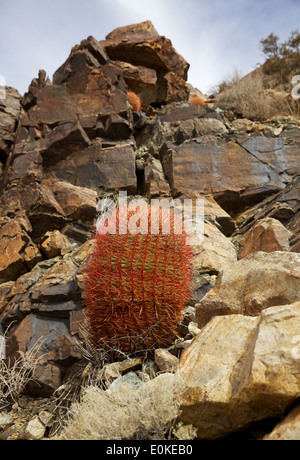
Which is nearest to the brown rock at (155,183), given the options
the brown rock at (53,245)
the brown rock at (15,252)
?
the brown rock at (53,245)

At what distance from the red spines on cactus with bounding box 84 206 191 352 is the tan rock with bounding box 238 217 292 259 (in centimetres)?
196

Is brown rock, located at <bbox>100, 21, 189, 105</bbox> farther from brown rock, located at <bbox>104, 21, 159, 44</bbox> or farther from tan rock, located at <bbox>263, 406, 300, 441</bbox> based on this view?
tan rock, located at <bbox>263, 406, 300, 441</bbox>

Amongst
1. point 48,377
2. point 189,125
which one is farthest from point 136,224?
point 189,125

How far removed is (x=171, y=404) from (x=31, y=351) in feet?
9.58

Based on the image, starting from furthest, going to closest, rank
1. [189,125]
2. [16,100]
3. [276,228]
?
A: [16,100] < [189,125] < [276,228]

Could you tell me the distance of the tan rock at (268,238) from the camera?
15.8 feet

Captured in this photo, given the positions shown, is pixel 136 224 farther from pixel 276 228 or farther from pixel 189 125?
pixel 189 125

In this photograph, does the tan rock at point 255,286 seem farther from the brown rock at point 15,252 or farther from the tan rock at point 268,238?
the brown rock at point 15,252

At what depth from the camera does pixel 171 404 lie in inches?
79.4

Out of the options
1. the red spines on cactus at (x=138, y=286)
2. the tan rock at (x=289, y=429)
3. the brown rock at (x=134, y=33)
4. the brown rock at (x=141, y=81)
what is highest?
the brown rock at (x=134, y=33)

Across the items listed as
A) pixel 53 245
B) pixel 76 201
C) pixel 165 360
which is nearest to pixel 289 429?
pixel 165 360

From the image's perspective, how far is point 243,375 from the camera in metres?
1.94

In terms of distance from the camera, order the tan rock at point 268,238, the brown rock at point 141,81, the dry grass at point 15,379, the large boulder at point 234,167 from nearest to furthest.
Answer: the dry grass at point 15,379 → the tan rock at point 268,238 → the large boulder at point 234,167 → the brown rock at point 141,81

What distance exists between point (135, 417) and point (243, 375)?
26.6 inches
